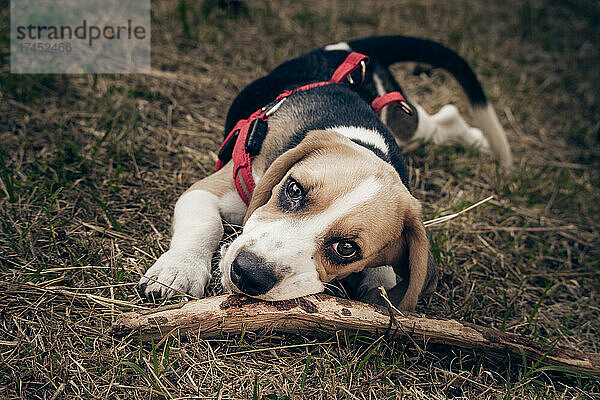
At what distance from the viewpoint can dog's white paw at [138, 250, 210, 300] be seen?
11.4ft

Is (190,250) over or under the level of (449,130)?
under

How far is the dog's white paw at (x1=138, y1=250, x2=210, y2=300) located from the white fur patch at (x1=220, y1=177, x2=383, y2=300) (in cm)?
42

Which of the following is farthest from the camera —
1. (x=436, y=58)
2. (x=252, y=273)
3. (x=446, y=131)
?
(x=446, y=131)

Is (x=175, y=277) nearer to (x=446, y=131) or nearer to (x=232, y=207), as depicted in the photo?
(x=232, y=207)

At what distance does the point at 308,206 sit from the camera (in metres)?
3.15

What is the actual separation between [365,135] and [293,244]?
121 cm

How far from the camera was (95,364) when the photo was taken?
3.10 metres

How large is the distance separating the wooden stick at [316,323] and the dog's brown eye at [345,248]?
27 cm

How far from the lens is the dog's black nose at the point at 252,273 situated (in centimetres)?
290

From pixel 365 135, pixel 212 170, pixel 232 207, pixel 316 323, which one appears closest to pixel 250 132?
pixel 232 207

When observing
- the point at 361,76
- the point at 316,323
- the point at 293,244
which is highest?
the point at 361,76

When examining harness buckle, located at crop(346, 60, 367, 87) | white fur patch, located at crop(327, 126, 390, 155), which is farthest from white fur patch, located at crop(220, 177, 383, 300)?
harness buckle, located at crop(346, 60, 367, 87)

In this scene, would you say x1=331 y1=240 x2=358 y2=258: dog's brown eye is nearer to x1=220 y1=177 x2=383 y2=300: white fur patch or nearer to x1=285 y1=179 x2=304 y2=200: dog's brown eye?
x1=220 y1=177 x2=383 y2=300: white fur patch

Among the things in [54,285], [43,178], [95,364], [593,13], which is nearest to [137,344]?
[95,364]
